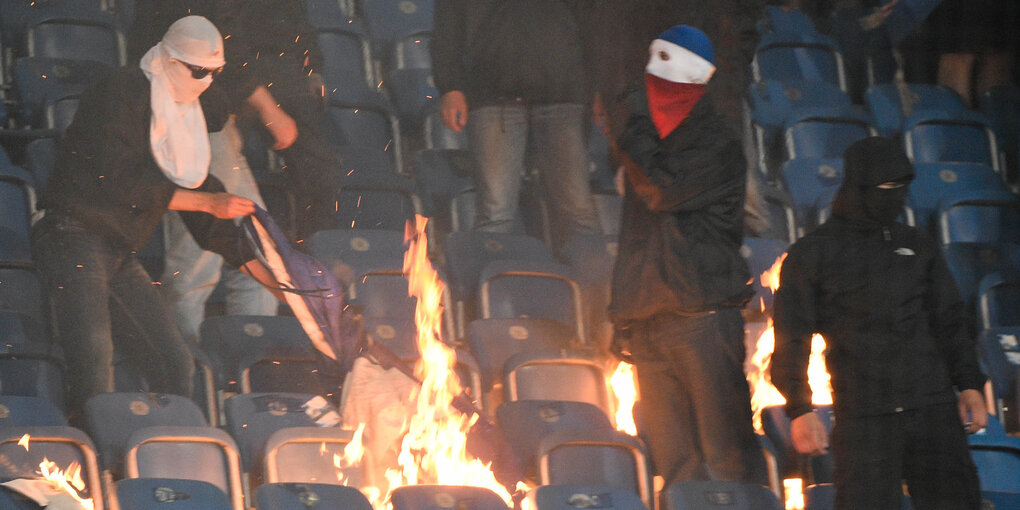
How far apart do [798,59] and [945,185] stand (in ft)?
4.44

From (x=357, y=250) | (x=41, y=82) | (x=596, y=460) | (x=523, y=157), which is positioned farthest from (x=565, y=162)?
(x=41, y=82)

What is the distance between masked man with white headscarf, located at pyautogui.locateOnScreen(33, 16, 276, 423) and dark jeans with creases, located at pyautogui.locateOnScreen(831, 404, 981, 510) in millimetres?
2076

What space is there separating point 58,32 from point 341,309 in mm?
2760

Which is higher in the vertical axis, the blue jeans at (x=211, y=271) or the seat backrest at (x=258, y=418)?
the blue jeans at (x=211, y=271)

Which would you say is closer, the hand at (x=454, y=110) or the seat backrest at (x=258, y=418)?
the seat backrest at (x=258, y=418)

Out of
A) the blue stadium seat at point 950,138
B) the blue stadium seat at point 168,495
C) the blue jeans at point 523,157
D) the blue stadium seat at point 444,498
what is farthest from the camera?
the blue stadium seat at point 950,138

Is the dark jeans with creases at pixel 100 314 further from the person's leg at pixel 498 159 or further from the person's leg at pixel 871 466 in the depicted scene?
the person's leg at pixel 871 466

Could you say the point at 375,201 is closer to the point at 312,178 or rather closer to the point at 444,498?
the point at 312,178

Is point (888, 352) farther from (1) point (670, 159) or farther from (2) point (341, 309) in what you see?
(2) point (341, 309)

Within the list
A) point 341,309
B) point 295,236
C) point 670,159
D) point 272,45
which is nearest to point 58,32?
point 272,45

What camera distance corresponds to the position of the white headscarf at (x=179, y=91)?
17.1 ft

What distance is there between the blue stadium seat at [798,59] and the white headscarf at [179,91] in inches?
152

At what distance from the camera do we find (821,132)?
24.4ft

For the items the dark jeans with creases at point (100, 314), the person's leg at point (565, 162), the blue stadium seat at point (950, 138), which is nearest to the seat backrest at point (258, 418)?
the dark jeans with creases at point (100, 314)
